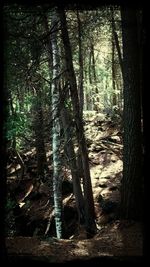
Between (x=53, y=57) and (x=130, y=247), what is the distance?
21.7 ft

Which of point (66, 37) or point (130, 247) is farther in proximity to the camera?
point (66, 37)

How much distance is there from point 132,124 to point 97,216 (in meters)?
5.52

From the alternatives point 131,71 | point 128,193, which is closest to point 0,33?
point 131,71

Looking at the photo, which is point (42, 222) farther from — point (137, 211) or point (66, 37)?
point (66, 37)

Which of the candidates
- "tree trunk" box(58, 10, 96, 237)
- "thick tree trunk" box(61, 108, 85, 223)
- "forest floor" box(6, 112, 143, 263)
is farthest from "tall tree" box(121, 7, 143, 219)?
"thick tree trunk" box(61, 108, 85, 223)

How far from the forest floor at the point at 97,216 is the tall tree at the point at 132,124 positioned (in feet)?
1.88

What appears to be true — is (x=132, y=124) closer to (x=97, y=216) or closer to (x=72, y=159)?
(x=72, y=159)

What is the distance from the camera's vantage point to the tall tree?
9.50 m

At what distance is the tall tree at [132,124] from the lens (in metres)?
9.50

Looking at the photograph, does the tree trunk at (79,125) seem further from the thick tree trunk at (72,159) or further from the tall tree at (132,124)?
the tall tree at (132,124)

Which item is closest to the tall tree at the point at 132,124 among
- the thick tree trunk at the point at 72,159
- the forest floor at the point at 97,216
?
the forest floor at the point at 97,216

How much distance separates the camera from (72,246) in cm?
789

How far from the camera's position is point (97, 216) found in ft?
45.3

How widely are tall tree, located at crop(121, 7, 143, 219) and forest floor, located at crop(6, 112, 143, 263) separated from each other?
574 millimetres
